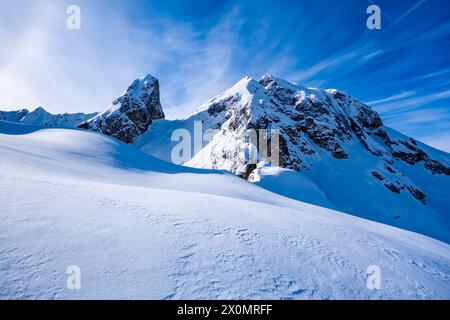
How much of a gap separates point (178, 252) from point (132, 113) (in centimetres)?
9439

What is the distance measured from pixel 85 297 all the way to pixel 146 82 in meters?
109

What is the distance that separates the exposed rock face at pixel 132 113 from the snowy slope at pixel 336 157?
16.3m

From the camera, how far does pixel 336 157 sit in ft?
166

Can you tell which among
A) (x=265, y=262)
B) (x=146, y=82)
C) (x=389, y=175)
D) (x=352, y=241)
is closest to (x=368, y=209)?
(x=389, y=175)

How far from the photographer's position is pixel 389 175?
159ft

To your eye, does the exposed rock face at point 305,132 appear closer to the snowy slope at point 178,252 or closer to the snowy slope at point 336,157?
the snowy slope at point 336,157

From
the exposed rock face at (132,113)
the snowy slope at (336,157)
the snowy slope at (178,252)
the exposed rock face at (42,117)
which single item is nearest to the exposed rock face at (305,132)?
the snowy slope at (336,157)

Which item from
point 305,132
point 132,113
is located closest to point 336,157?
point 305,132

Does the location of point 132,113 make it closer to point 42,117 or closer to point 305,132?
point 305,132

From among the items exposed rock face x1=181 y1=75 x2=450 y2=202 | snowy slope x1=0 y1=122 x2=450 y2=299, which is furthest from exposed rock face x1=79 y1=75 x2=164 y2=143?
snowy slope x1=0 y1=122 x2=450 y2=299

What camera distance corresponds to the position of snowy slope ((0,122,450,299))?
120 inches

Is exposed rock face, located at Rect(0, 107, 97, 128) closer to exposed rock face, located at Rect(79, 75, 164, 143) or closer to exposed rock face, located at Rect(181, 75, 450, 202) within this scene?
exposed rock face, located at Rect(79, 75, 164, 143)

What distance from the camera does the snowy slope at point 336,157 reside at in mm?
38406
